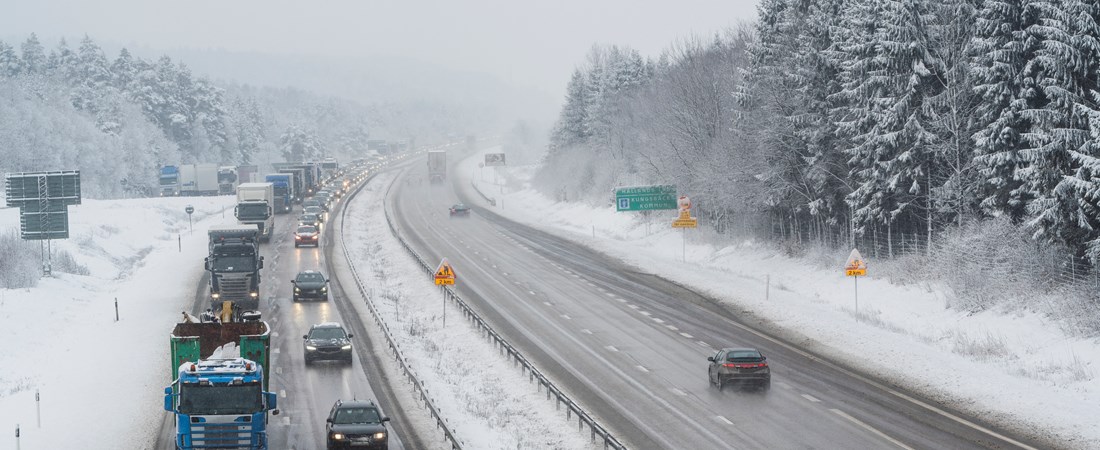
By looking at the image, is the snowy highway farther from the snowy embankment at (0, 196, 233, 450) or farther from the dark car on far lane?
the dark car on far lane

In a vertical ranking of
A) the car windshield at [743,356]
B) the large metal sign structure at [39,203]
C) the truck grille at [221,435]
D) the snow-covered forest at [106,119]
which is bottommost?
the car windshield at [743,356]

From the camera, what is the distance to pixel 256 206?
78938 millimetres

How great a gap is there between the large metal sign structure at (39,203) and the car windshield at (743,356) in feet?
128

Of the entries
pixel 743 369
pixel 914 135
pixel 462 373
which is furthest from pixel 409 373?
pixel 914 135

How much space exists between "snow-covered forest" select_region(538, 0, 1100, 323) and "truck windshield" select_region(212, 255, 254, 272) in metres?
28.1

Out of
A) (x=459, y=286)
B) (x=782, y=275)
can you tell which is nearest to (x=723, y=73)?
(x=782, y=275)

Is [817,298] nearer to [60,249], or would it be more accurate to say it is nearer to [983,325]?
[983,325]

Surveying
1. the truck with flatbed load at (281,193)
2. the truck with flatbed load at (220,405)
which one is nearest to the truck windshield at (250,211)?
the truck with flatbed load at (281,193)

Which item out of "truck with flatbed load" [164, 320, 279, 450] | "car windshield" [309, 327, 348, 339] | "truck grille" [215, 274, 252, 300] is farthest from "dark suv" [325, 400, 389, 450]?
"truck grille" [215, 274, 252, 300]

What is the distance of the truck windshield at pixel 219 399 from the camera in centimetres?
2428

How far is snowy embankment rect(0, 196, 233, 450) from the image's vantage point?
1194 inches

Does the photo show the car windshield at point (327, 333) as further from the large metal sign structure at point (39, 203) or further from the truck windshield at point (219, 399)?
the large metal sign structure at point (39, 203)

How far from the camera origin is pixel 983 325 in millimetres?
40281

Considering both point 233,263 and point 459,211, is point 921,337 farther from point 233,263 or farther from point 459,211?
point 459,211
